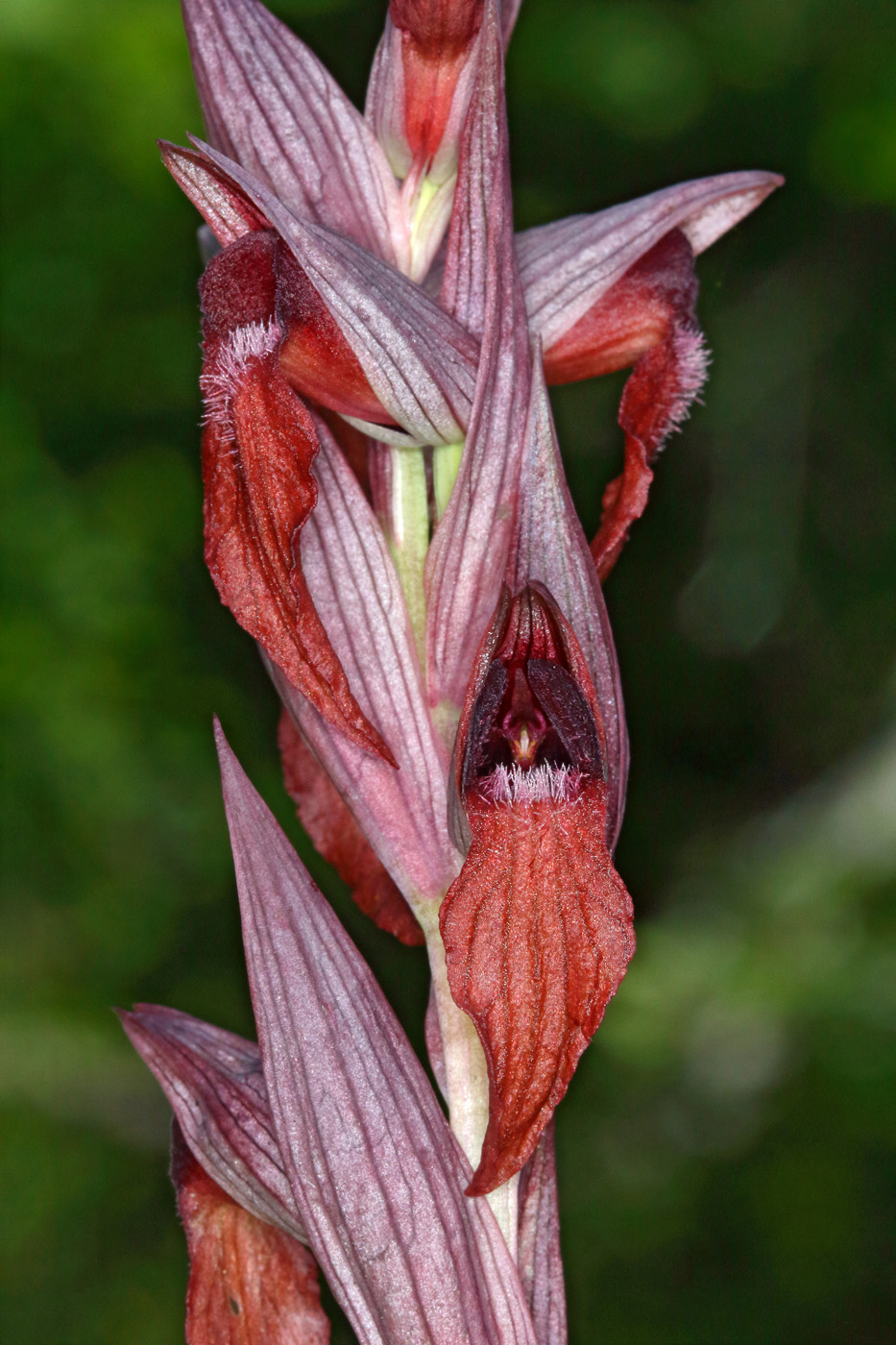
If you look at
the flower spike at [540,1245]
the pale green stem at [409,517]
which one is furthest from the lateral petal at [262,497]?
the flower spike at [540,1245]

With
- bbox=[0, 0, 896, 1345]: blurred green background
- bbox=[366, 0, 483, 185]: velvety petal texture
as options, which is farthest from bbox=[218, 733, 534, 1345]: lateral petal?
bbox=[0, 0, 896, 1345]: blurred green background

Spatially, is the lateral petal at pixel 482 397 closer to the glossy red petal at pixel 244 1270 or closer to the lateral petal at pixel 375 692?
the lateral petal at pixel 375 692

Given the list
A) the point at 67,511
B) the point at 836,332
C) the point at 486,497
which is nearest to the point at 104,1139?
the point at 67,511

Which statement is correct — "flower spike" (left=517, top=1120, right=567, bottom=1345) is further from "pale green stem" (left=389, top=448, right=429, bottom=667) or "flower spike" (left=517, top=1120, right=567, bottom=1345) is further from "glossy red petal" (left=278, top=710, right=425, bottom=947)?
"pale green stem" (left=389, top=448, right=429, bottom=667)

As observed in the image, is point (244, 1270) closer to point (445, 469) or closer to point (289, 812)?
point (445, 469)

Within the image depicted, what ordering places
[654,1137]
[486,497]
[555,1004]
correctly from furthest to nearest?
[654,1137] < [486,497] < [555,1004]

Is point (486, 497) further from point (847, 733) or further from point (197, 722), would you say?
point (847, 733)
